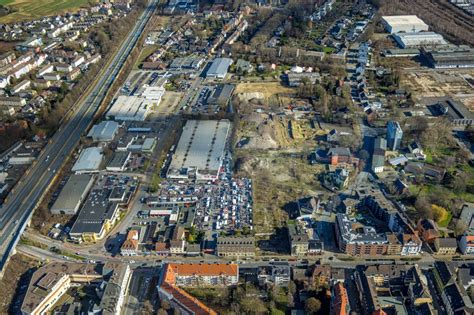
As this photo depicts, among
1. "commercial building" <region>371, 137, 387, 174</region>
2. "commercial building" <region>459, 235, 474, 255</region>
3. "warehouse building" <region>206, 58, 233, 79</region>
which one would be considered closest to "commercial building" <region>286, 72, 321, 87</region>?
"warehouse building" <region>206, 58, 233, 79</region>

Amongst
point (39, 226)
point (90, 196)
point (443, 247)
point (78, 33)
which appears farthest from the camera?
point (78, 33)

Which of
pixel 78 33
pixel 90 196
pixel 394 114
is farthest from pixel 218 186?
pixel 78 33

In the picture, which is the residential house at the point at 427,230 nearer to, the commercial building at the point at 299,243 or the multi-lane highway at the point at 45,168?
the commercial building at the point at 299,243

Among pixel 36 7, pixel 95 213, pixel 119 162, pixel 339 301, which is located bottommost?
pixel 119 162

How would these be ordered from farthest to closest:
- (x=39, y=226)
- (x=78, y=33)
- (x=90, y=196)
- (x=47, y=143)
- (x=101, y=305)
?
(x=78, y=33), (x=47, y=143), (x=90, y=196), (x=39, y=226), (x=101, y=305)

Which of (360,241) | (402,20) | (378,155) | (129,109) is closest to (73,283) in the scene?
(360,241)

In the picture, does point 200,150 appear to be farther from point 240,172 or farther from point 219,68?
point 219,68

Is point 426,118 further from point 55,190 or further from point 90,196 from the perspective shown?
point 55,190

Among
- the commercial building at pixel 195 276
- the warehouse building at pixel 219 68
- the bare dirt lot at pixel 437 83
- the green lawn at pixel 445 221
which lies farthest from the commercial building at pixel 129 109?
the bare dirt lot at pixel 437 83
